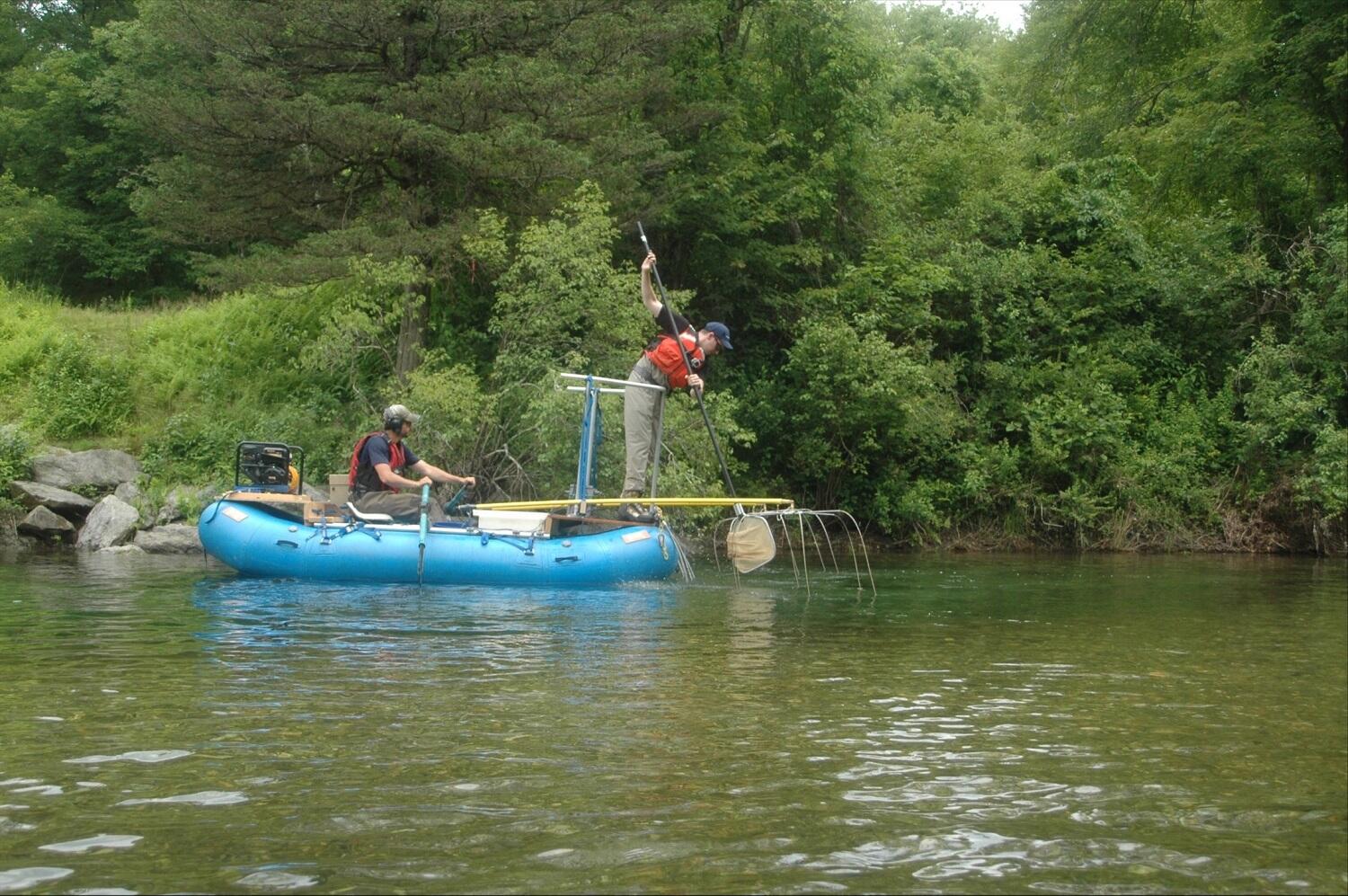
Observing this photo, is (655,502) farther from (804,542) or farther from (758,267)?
(758,267)

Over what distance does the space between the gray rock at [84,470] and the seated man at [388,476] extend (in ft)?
24.6

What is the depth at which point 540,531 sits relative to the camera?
41.6ft

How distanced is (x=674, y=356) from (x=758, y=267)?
959 cm

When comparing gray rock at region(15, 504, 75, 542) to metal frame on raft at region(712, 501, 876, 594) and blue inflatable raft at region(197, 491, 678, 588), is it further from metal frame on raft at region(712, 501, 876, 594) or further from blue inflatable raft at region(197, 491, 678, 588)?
metal frame on raft at region(712, 501, 876, 594)

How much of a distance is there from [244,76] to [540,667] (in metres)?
12.3

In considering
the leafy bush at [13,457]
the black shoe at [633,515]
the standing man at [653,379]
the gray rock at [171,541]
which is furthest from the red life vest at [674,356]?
the leafy bush at [13,457]

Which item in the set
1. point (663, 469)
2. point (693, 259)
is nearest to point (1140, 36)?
point (693, 259)

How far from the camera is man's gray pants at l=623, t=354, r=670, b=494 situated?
1312cm

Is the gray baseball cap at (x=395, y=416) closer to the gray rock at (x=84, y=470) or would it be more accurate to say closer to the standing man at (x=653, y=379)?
the standing man at (x=653, y=379)

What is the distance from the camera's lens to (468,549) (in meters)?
12.5

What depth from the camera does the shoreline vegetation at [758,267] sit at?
17.8 meters

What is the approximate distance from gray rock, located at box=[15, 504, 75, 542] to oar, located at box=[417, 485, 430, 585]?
318 inches

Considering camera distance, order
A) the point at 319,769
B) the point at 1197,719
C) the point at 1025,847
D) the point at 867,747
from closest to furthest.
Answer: the point at 1025,847
the point at 319,769
the point at 867,747
the point at 1197,719

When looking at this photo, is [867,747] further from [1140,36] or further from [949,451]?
[1140,36]
